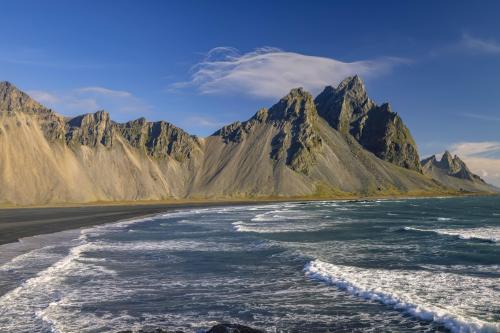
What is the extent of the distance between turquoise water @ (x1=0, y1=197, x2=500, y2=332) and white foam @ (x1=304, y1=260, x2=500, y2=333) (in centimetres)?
5

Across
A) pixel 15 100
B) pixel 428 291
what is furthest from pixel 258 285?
pixel 15 100

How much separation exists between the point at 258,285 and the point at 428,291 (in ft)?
25.5

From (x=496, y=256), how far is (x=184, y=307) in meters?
23.0

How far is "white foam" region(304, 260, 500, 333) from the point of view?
1657 centimetres

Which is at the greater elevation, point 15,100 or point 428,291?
point 15,100

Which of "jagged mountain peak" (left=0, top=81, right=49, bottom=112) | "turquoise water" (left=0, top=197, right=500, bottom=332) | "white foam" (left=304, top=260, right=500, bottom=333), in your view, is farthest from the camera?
"jagged mountain peak" (left=0, top=81, right=49, bottom=112)

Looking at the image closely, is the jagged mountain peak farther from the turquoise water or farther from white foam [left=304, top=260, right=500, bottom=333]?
white foam [left=304, top=260, right=500, bottom=333]

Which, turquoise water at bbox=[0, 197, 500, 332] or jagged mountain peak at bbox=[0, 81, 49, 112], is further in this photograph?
jagged mountain peak at bbox=[0, 81, 49, 112]

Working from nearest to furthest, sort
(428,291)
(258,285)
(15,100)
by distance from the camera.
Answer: (428,291)
(258,285)
(15,100)

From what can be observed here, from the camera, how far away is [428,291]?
A: 20984 mm

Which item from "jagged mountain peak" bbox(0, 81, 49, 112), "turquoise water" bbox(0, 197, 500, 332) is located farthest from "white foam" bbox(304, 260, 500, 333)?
"jagged mountain peak" bbox(0, 81, 49, 112)

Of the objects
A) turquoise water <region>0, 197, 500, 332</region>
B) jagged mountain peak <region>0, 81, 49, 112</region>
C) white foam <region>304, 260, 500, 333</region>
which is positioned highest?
jagged mountain peak <region>0, 81, 49, 112</region>

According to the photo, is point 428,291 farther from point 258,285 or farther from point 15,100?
point 15,100

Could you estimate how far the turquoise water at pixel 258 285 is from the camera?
16.9 m
